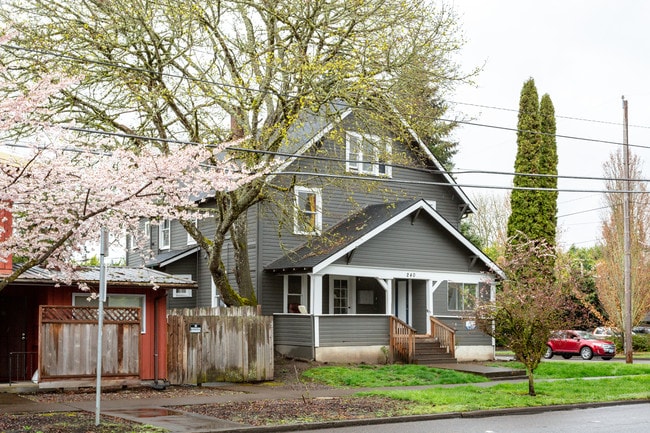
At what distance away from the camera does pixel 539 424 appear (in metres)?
15.2

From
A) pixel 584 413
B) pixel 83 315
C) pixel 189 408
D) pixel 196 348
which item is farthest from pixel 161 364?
pixel 584 413

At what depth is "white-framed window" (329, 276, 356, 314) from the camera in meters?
30.5

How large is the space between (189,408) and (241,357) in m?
5.75

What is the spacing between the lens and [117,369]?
19906 millimetres

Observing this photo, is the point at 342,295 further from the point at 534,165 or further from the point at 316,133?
the point at 534,165

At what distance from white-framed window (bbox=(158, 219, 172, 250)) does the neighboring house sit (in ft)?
46.5

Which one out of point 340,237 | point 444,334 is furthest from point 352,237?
point 444,334

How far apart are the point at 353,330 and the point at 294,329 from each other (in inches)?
80.5

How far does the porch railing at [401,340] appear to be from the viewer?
28047 mm

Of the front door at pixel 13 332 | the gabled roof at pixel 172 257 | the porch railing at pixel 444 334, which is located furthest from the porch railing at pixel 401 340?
the front door at pixel 13 332

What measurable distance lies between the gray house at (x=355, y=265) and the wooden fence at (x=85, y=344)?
6917mm

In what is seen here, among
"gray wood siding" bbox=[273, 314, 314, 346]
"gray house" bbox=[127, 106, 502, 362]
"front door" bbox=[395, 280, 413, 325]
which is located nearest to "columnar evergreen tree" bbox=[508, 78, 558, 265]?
"gray house" bbox=[127, 106, 502, 362]

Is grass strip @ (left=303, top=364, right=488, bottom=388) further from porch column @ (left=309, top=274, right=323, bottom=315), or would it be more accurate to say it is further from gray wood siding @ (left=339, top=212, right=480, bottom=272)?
gray wood siding @ (left=339, top=212, right=480, bottom=272)

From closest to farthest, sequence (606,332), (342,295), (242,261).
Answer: (242,261) → (342,295) → (606,332)
